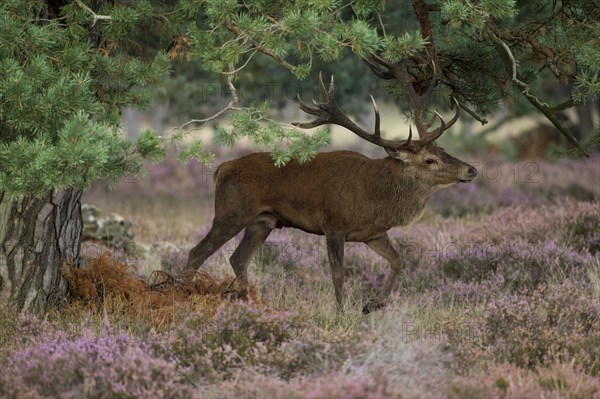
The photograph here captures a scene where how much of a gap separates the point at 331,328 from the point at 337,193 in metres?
1.70

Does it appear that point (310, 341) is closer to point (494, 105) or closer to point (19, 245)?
point (19, 245)

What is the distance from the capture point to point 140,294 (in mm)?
7930

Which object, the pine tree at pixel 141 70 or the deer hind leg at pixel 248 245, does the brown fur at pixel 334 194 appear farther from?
the pine tree at pixel 141 70

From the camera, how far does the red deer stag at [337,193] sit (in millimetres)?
8625

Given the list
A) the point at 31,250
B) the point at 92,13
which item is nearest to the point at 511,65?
the point at 92,13

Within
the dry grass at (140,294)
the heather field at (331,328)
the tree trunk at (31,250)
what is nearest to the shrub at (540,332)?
the heather field at (331,328)

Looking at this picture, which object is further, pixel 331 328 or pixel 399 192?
pixel 399 192

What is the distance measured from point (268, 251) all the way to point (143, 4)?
3933mm

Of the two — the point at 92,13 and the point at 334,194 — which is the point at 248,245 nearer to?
the point at 334,194

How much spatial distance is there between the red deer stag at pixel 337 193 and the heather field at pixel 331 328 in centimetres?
59

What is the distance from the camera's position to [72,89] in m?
6.64

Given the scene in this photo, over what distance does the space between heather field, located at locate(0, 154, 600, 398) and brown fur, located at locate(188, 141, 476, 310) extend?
585mm

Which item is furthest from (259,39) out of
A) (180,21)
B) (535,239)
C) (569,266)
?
(535,239)

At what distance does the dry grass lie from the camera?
7.43 metres
